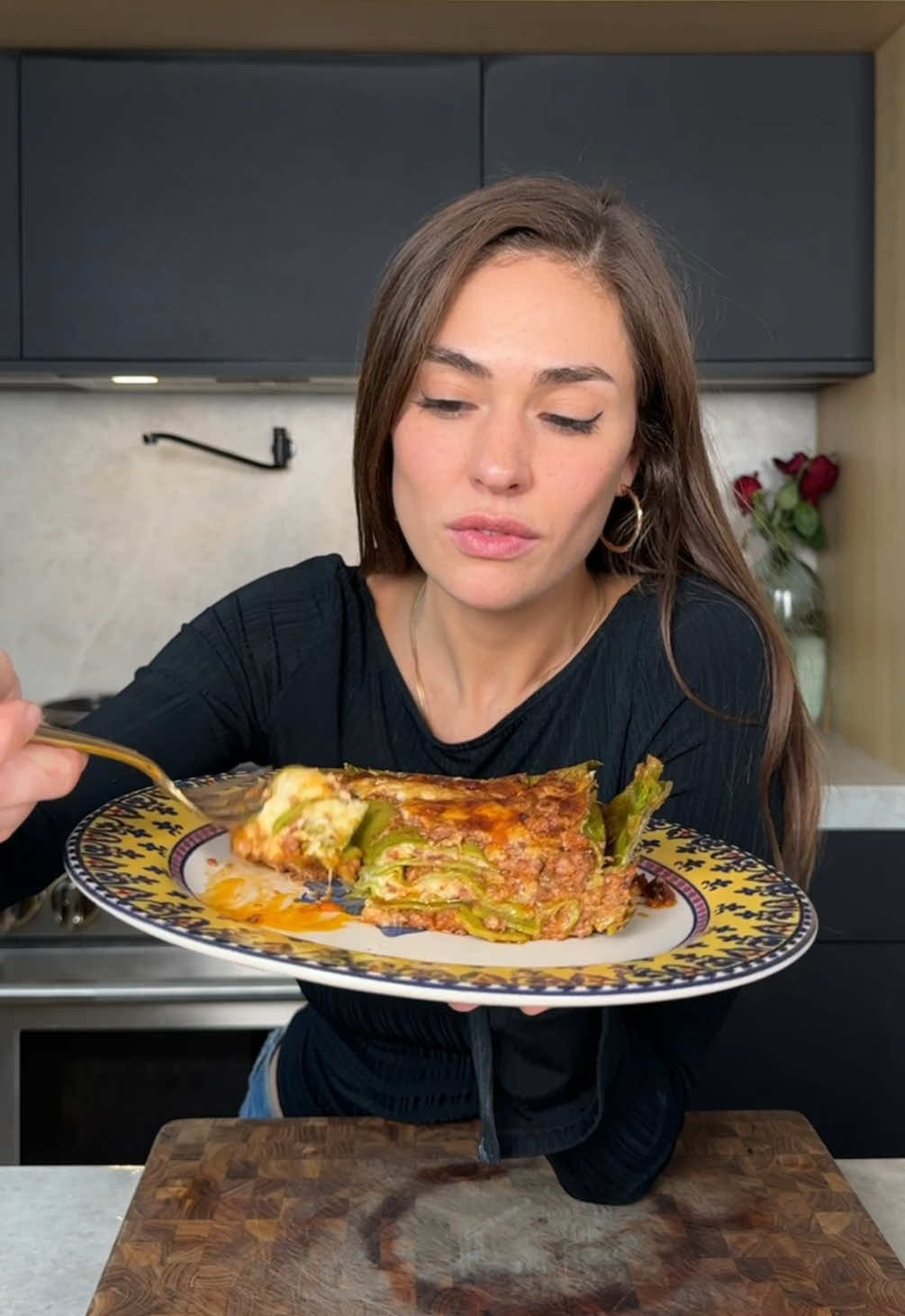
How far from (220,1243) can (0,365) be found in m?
1.95

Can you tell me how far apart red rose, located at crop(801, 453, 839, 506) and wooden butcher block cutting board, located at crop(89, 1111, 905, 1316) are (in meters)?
1.89

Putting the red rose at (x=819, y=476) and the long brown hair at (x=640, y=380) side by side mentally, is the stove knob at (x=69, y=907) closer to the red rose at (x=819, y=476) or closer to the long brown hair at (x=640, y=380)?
the long brown hair at (x=640, y=380)

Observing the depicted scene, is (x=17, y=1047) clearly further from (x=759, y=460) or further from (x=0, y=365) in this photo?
(x=759, y=460)

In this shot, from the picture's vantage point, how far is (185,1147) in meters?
1.06

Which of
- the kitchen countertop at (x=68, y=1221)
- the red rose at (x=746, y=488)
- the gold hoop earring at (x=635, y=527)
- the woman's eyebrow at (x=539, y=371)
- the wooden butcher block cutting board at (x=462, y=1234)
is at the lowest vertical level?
the kitchen countertop at (x=68, y=1221)

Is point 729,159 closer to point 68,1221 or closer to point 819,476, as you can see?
point 819,476

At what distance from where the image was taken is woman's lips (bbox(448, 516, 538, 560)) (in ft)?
3.85

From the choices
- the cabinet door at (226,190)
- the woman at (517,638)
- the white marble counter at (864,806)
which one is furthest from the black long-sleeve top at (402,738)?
the cabinet door at (226,190)

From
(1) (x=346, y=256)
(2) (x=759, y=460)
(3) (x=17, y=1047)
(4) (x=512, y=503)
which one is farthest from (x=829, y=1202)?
(2) (x=759, y=460)

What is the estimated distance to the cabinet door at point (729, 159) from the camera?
99.6 inches

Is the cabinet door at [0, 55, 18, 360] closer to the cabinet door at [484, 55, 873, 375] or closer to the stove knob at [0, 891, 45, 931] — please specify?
the cabinet door at [484, 55, 873, 375]

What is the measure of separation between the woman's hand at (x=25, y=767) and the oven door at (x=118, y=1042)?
1498mm

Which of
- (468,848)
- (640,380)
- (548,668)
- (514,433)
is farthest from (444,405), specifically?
(468,848)

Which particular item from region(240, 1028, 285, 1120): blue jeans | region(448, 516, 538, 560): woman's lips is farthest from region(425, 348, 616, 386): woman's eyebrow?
region(240, 1028, 285, 1120): blue jeans
